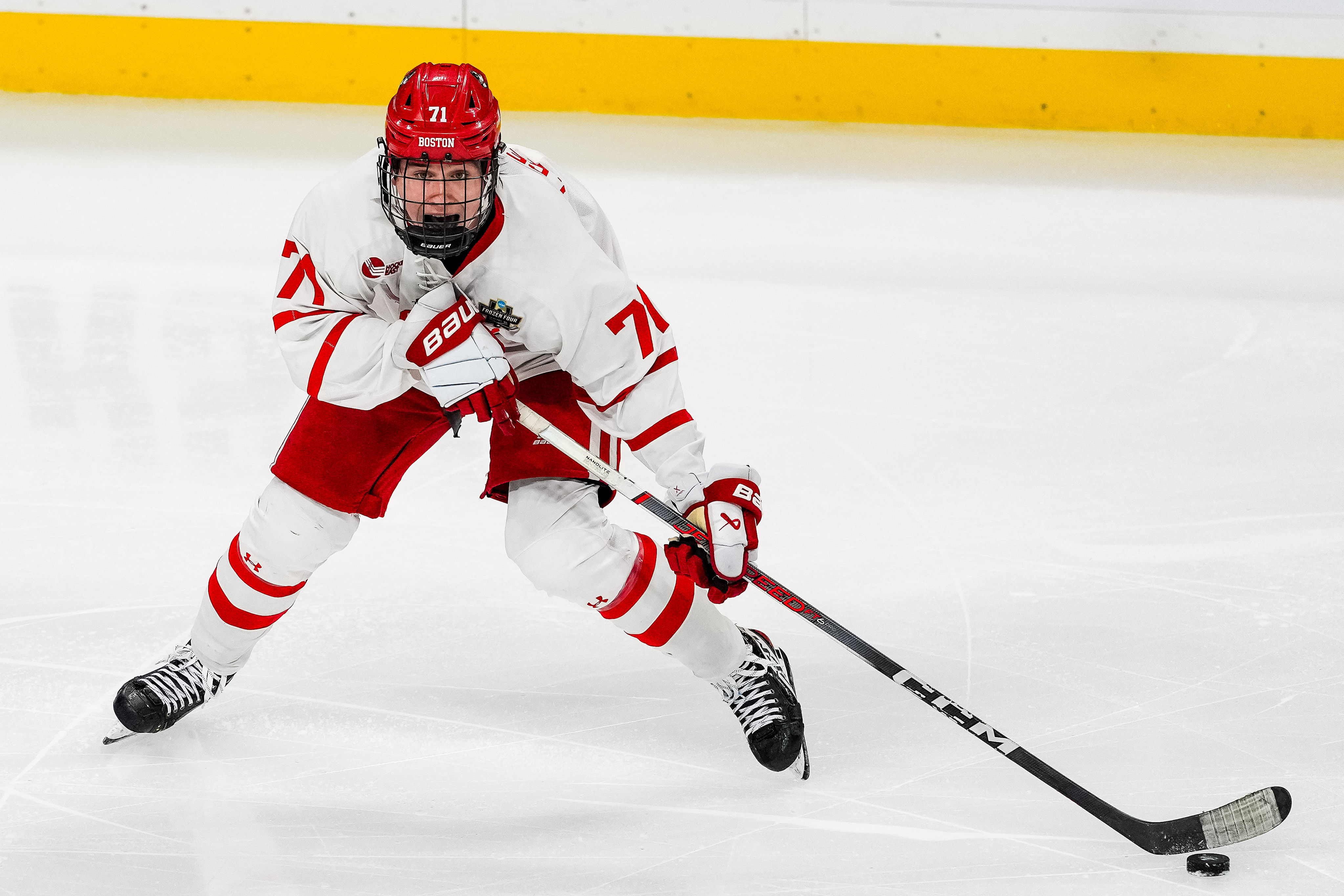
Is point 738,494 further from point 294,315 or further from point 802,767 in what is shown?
point 294,315

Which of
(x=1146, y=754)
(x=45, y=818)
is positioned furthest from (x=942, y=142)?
(x=45, y=818)

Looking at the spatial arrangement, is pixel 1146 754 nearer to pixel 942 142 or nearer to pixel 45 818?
pixel 45 818

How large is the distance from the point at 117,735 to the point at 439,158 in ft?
3.44

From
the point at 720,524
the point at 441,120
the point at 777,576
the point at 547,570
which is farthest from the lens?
the point at 777,576

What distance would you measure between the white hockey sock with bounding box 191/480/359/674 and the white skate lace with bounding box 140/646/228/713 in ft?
0.12

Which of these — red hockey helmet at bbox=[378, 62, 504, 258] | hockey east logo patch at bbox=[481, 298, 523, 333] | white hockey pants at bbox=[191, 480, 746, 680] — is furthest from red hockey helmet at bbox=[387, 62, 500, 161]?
white hockey pants at bbox=[191, 480, 746, 680]

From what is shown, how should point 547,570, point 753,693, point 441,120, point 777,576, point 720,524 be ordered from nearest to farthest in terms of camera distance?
1. point 441,120
2. point 720,524
3. point 547,570
4. point 753,693
5. point 777,576

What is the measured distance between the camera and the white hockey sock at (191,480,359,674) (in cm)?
212

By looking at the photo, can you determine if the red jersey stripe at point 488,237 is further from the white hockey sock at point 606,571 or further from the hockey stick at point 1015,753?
the white hockey sock at point 606,571

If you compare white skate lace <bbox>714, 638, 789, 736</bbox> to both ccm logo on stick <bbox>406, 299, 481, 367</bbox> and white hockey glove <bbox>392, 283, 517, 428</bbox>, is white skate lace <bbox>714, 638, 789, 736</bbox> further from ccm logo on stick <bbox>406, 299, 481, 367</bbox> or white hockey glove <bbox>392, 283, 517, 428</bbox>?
ccm logo on stick <bbox>406, 299, 481, 367</bbox>

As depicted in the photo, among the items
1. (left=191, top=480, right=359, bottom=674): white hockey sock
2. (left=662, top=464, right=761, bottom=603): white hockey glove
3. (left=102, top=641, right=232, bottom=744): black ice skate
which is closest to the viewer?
(left=662, top=464, right=761, bottom=603): white hockey glove

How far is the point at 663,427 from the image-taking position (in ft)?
6.77

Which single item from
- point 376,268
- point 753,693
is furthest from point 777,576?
point 376,268

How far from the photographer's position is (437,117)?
6.18 feet
